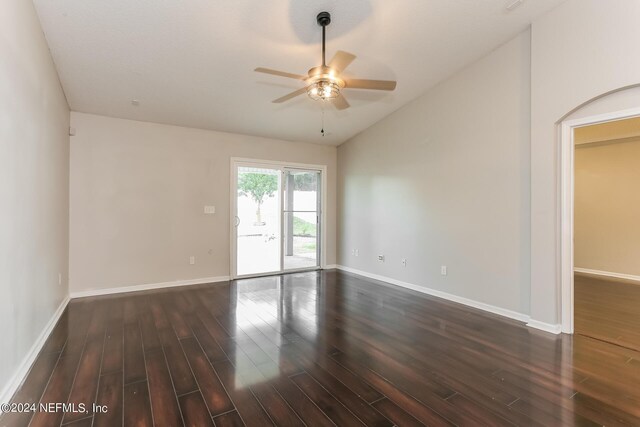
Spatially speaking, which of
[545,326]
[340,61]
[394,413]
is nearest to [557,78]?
[340,61]

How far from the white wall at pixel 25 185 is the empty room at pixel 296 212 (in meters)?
0.03

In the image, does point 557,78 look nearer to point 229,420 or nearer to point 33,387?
point 229,420

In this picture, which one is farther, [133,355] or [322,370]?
[133,355]

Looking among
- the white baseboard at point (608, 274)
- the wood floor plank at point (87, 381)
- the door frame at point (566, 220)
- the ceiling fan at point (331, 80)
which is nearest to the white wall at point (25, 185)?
the wood floor plank at point (87, 381)

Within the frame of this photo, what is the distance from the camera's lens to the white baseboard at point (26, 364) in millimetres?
1959

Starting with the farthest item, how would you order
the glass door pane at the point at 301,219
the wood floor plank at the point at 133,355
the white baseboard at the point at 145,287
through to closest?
1. the glass door pane at the point at 301,219
2. the white baseboard at the point at 145,287
3. the wood floor plank at the point at 133,355

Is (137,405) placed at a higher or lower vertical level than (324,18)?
lower

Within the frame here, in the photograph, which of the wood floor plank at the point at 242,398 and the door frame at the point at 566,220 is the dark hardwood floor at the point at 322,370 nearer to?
the wood floor plank at the point at 242,398

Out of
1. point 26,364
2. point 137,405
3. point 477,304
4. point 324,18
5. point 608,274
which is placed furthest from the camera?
point 608,274

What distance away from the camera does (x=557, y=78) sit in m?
3.16

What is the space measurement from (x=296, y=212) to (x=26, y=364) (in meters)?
4.40

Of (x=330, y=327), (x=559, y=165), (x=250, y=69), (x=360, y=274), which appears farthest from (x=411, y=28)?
(x=360, y=274)

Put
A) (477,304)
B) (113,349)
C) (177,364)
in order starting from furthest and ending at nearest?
(477,304)
(113,349)
(177,364)

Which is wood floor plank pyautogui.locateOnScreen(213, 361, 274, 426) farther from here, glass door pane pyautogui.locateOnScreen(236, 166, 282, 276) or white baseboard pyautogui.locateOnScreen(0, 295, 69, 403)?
glass door pane pyautogui.locateOnScreen(236, 166, 282, 276)
